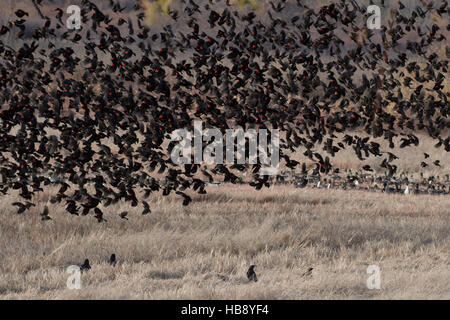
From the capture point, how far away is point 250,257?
7.29 m

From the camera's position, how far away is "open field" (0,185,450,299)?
570 centimetres

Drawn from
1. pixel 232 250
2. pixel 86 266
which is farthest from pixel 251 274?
pixel 86 266

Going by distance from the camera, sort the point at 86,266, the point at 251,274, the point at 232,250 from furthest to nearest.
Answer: the point at 232,250
the point at 86,266
the point at 251,274

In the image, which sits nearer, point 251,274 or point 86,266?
point 251,274

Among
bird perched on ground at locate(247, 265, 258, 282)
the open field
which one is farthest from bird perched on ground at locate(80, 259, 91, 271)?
bird perched on ground at locate(247, 265, 258, 282)

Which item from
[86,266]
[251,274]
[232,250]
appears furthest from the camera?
[232,250]

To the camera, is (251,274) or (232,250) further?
(232,250)

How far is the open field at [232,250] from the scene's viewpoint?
18.7ft

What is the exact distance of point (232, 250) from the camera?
7531 mm

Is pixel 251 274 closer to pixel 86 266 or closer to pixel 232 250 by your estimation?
pixel 232 250

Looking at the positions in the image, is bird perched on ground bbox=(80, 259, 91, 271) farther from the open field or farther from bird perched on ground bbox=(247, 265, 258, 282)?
bird perched on ground bbox=(247, 265, 258, 282)

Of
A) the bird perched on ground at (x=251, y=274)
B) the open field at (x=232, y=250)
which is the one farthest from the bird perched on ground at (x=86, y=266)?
the bird perched on ground at (x=251, y=274)

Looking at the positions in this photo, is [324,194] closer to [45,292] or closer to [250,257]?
[250,257]

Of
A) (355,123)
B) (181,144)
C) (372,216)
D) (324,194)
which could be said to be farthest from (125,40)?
(324,194)
